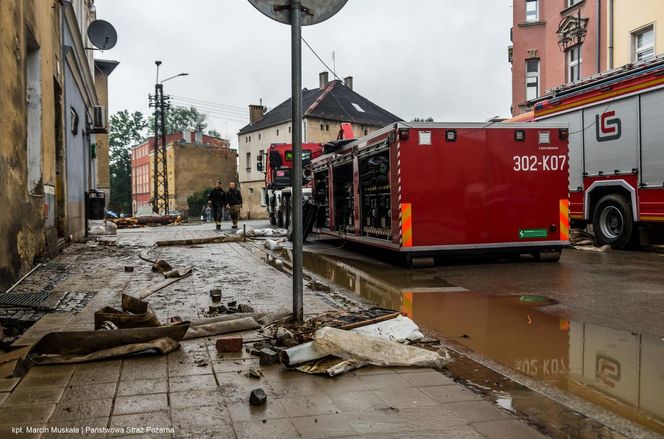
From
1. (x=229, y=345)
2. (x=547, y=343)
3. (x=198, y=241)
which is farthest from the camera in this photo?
(x=198, y=241)

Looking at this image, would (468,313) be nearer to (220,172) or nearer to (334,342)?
(334,342)

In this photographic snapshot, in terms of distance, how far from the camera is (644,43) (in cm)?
1775

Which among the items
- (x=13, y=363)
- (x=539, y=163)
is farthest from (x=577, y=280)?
(x=13, y=363)

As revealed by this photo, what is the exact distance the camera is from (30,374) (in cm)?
355

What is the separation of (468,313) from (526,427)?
3.26m

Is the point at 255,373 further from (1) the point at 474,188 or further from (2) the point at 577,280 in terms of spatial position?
(1) the point at 474,188

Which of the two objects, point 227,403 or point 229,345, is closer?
point 227,403

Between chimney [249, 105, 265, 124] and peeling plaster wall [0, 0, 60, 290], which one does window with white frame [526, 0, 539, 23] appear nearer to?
peeling plaster wall [0, 0, 60, 290]

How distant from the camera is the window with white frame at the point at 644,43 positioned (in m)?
17.3

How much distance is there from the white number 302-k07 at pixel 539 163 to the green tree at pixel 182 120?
280 ft

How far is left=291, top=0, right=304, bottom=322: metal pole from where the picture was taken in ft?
15.3

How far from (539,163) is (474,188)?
4.25 feet

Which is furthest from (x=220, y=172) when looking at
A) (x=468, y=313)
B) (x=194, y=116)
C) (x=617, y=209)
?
(x=468, y=313)

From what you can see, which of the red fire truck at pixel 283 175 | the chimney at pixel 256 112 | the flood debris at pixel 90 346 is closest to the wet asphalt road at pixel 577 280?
the flood debris at pixel 90 346
